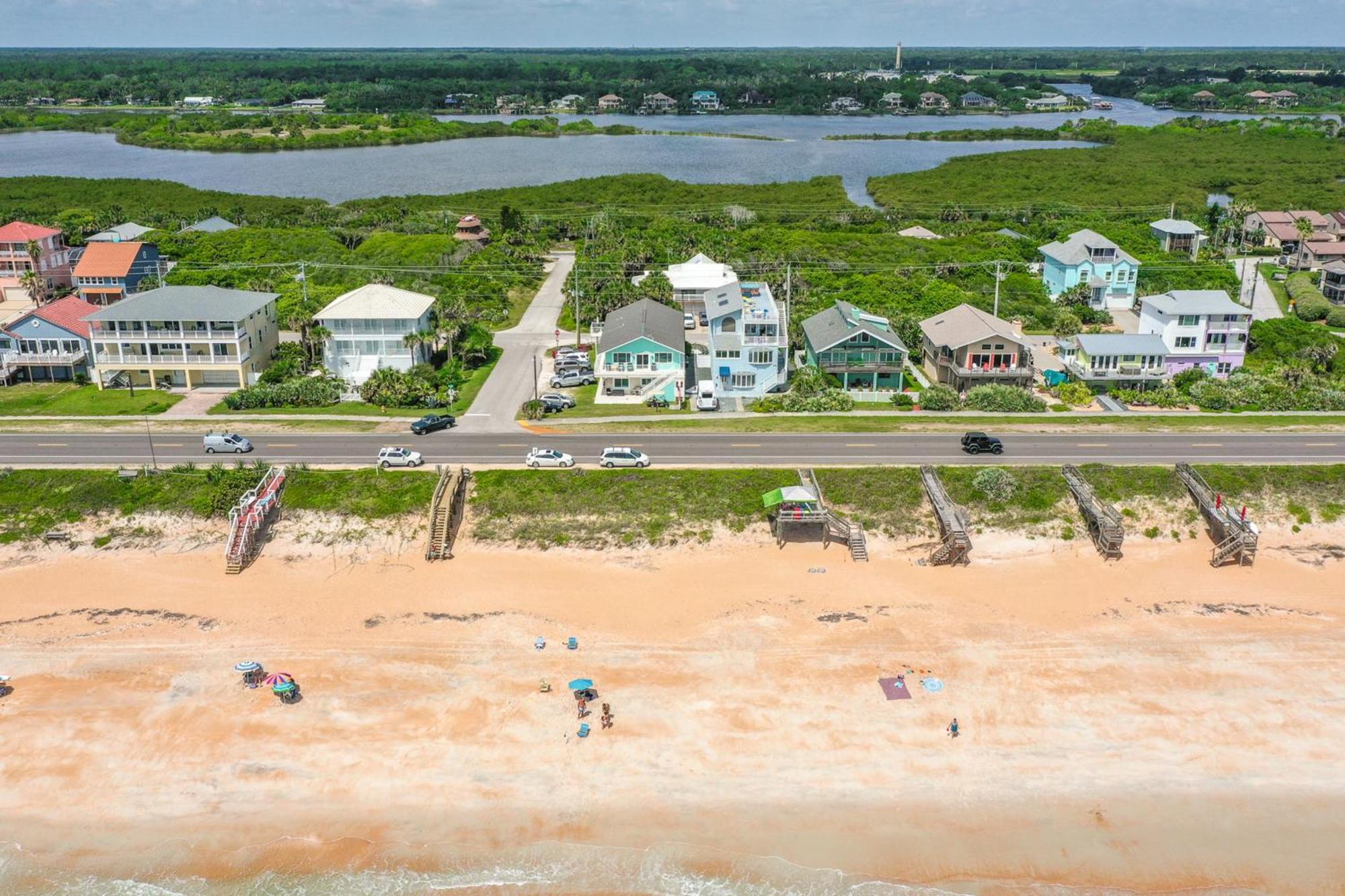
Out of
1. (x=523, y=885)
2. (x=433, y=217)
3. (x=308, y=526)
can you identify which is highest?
(x=433, y=217)

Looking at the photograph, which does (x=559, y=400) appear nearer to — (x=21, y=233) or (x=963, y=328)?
(x=963, y=328)

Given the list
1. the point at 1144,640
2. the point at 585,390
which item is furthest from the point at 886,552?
the point at 585,390

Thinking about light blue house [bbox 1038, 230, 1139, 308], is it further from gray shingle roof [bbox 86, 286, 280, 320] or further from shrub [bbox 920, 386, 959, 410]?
gray shingle roof [bbox 86, 286, 280, 320]

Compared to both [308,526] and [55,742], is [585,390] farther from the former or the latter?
[55,742]

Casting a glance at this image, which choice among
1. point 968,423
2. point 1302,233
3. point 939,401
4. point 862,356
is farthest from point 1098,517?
point 1302,233

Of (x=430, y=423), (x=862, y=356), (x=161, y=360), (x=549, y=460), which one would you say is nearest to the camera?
(x=549, y=460)

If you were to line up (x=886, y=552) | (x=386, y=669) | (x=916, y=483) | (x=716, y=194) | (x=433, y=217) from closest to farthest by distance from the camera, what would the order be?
(x=386, y=669) < (x=886, y=552) < (x=916, y=483) < (x=433, y=217) < (x=716, y=194)
